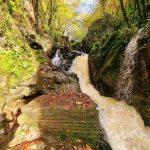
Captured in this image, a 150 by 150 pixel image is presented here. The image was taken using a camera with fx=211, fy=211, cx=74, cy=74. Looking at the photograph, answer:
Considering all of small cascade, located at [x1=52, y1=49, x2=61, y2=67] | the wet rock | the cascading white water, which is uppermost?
small cascade, located at [x1=52, y1=49, x2=61, y2=67]

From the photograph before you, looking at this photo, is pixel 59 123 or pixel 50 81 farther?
pixel 50 81

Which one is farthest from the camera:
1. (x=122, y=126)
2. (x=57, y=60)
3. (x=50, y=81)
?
(x=57, y=60)

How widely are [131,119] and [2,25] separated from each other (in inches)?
247

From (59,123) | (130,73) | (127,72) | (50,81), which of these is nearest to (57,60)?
(50,81)

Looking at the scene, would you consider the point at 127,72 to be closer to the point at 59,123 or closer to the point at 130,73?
the point at 130,73

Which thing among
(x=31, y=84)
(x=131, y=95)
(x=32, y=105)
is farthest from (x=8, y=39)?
(x=131, y=95)

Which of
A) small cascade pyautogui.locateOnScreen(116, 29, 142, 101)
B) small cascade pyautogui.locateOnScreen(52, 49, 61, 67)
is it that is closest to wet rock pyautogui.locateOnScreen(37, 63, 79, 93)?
small cascade pyautogui.locateOnScreen(116, 29, 142, 101)

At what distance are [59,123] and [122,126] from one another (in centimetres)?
237

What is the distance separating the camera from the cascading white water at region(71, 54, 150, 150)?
20.7 ft

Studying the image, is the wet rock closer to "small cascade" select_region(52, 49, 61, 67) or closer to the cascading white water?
the cascading white water

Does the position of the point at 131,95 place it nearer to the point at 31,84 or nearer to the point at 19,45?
the point at 31,84

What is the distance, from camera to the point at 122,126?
281 inches

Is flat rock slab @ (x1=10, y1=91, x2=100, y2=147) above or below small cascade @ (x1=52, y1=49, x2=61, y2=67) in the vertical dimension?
below

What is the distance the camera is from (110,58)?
9328 millimetres
